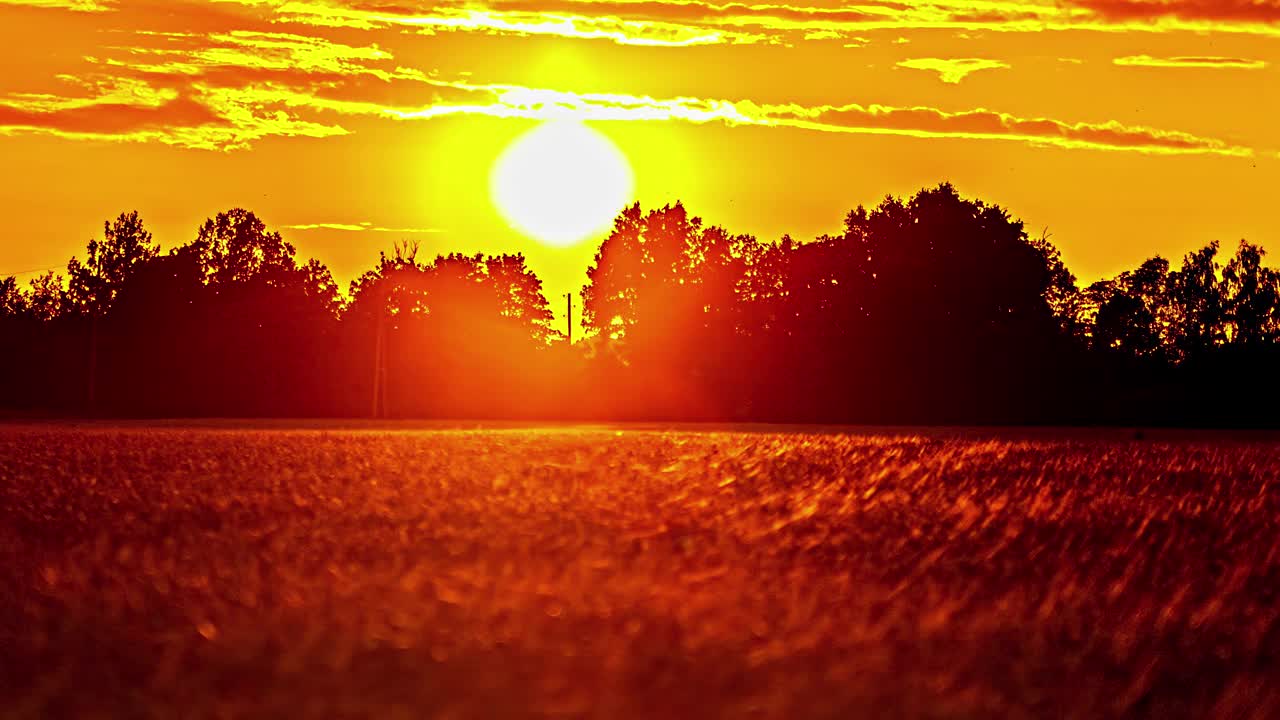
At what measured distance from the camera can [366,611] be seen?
9859 millimetres

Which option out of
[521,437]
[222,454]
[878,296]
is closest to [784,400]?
[878,296]

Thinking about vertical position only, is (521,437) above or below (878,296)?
below

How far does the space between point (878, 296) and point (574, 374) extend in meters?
18.5

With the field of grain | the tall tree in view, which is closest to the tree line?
the tall tree

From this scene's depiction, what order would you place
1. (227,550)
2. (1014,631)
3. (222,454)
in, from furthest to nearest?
1. (222,454)
2. (227,550)
3. (1014,631)

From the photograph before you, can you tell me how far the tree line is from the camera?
3187 inches

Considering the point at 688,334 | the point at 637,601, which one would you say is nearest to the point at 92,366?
the point at 688,334

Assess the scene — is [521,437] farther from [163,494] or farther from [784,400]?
[784,400]

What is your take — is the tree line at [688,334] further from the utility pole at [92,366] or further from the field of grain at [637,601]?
the field of grain at [637,601]

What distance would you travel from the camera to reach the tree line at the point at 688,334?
266 ft

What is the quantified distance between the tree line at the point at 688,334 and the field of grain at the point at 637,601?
6006 cm

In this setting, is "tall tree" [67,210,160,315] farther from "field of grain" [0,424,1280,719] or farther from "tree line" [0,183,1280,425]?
"field of grain" [0,424,1280,719]

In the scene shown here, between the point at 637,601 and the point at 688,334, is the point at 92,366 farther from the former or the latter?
the point at 637,601

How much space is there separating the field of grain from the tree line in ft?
197
